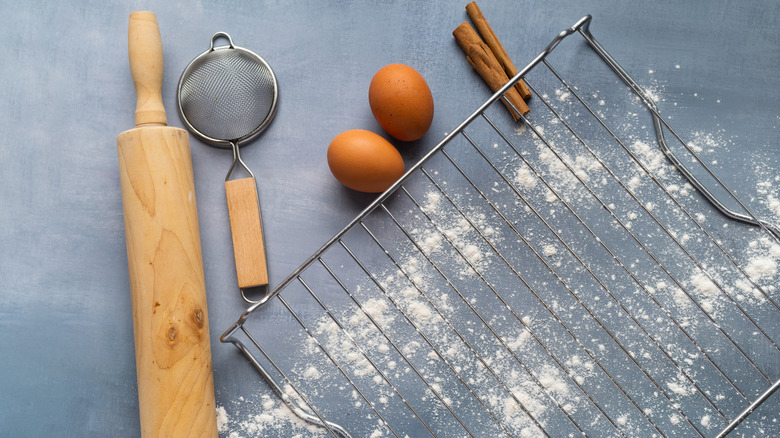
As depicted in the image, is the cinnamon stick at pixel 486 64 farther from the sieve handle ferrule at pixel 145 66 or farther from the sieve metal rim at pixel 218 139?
the sieve handle ferrule at pixel 145 66

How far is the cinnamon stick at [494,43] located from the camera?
101cm

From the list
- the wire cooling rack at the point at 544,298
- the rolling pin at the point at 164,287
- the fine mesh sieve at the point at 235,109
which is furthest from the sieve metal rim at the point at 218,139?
the wire cooling rack at the point at 544,298

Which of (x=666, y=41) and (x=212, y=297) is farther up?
(x=666, y=41)

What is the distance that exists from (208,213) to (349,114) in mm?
313

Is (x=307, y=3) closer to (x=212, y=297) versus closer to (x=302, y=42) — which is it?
(x=302, y=42)

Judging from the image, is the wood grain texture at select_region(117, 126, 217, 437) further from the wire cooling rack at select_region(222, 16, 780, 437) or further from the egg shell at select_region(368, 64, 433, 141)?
the egg shell at select_region(368, 64, 433, 141)

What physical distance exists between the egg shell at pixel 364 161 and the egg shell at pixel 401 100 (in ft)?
0.12

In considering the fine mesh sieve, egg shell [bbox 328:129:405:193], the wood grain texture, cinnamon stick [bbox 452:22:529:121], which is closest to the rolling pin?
the wood grain texture

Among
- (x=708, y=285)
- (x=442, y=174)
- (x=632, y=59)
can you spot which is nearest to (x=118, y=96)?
(x=442, y=174)

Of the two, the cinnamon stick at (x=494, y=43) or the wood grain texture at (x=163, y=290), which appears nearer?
the wood grain texture at (x=163, y=290)

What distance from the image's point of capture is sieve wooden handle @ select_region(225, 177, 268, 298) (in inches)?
38.9

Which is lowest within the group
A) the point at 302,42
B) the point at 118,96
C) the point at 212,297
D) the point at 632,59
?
the point at 212,297

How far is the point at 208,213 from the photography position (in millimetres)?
1021

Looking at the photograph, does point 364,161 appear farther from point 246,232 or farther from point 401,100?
point 246,232
